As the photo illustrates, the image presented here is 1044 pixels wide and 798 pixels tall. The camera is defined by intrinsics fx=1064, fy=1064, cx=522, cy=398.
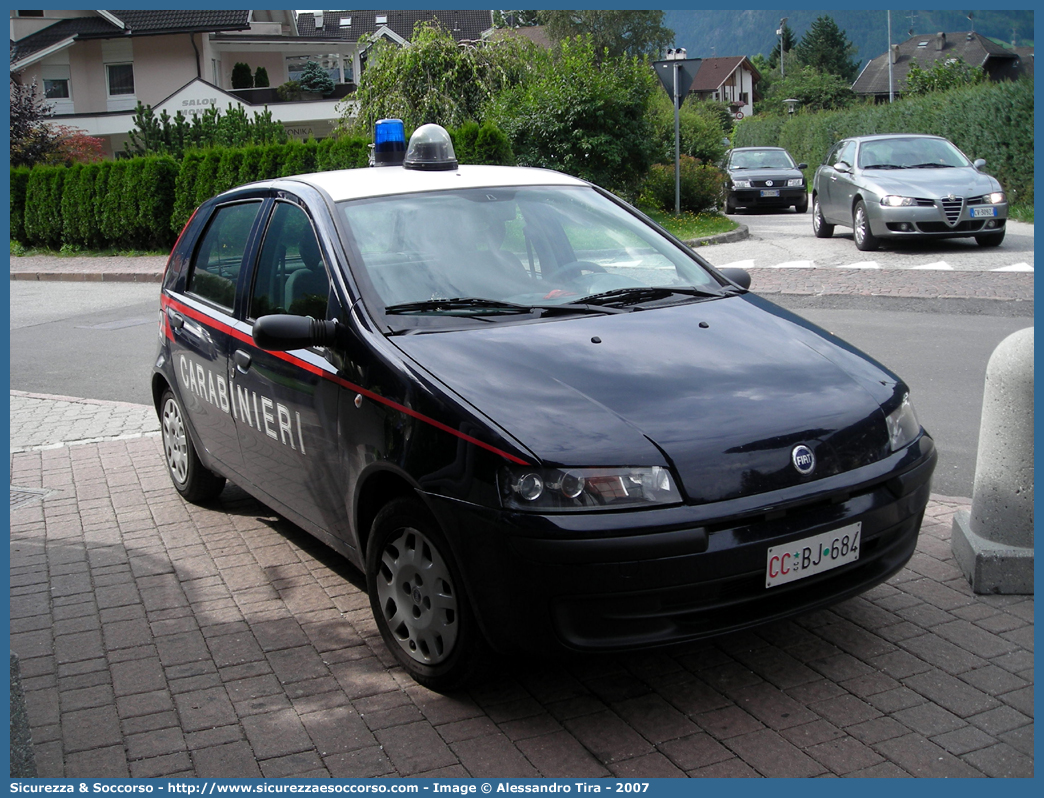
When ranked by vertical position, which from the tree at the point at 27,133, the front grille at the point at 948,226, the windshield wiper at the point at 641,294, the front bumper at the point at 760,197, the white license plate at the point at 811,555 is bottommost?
the white license plate at the point at 811,555

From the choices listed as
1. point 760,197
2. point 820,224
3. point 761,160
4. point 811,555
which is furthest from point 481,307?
point 761,160

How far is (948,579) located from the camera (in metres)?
4.39

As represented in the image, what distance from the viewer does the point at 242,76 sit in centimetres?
4756

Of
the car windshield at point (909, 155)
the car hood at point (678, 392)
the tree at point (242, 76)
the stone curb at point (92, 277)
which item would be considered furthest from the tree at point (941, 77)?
the car hood at point (678, 392)

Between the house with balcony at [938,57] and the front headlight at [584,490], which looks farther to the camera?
the house with balcony at [938,57]

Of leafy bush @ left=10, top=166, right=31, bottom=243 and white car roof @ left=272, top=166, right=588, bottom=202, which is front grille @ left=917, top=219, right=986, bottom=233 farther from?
leafy bush @ left=10, top=166, right=31, bottom=243

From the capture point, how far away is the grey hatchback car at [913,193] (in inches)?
571

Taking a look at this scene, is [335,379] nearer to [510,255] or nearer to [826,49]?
[510,255]

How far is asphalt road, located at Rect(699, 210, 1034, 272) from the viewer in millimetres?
13859

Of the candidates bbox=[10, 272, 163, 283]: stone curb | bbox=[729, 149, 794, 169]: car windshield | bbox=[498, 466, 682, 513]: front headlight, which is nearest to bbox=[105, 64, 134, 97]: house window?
bbox=[10, 272, 163, 283]: stone curb

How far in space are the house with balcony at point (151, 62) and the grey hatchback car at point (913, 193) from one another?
102ft

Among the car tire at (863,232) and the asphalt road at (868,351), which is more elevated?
the car tire at (863,232)

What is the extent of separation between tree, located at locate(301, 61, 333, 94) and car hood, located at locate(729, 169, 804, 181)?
29.6 metres

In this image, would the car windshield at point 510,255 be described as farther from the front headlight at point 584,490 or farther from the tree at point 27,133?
the tree at point 27,133
